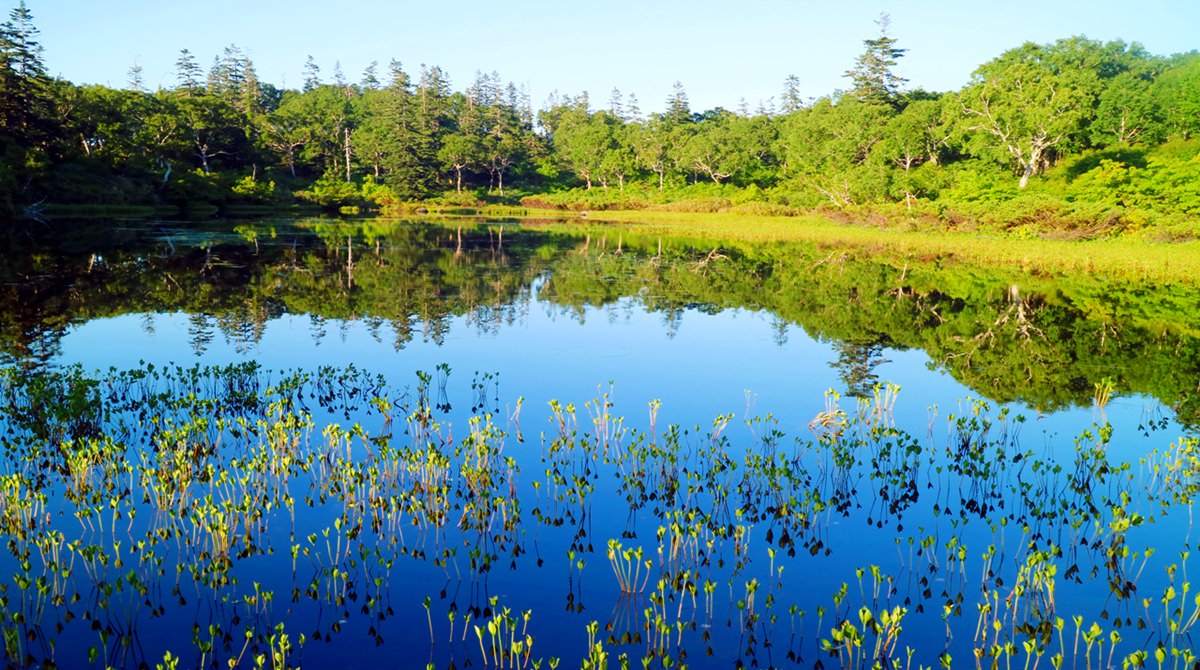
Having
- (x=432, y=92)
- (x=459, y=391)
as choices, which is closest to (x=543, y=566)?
(x=459, y=391)

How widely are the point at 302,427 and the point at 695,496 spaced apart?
5.38 m

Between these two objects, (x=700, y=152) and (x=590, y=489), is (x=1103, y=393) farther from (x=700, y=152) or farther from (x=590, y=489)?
(x=700, y=152)

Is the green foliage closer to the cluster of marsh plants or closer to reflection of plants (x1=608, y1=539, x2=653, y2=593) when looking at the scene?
the cluster of marsh plants

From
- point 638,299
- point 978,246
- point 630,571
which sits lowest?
point 630,571

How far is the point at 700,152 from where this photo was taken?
3297 inches

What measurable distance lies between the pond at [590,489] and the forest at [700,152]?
26.9 m

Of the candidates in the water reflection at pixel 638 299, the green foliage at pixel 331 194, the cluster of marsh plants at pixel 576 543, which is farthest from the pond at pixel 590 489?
the green foliage at pixel 331 194

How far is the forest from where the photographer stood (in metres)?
45.7

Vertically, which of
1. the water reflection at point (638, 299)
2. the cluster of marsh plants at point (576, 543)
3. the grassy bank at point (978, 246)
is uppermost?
the grassy bank at point (978, 246)

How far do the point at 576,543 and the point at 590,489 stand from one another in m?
0.88

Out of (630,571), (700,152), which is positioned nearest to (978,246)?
(630,571)

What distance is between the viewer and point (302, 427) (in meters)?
10.6

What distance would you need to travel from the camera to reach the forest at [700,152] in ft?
150

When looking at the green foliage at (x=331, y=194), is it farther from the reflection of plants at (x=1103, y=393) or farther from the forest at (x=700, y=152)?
the reflection of plants at (x=1103, y=393)
